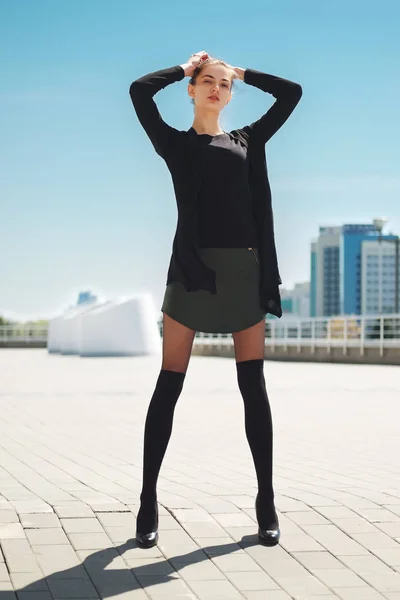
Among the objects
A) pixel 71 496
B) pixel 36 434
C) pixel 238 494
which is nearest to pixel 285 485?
pixel 238 494

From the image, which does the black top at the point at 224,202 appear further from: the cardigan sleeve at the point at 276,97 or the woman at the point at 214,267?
the cardigan sleeve at the point at 276,97

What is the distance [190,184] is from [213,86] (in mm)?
417

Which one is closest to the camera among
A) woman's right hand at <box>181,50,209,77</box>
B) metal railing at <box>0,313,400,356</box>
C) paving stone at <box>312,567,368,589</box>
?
paving stone at <box>312,567,368,589</box>

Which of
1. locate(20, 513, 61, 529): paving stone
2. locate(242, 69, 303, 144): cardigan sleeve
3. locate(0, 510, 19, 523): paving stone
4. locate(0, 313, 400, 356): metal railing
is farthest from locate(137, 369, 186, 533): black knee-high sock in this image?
locate(0, 313, 400, 356): metal railing

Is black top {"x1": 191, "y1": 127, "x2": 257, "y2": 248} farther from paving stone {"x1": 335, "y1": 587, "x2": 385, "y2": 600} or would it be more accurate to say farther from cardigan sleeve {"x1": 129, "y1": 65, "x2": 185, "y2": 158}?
paving stone {"x1": 335, "y1": 587, "x2": 385, "y2": 600}

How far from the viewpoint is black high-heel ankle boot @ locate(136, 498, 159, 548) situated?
12.8 feet

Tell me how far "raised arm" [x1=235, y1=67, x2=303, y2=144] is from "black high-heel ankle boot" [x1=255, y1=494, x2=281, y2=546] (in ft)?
4.76

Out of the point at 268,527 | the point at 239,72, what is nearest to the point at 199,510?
the point at 268,527

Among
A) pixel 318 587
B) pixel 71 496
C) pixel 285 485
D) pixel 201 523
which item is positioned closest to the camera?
pixel 318 587

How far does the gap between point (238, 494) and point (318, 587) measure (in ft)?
5.75

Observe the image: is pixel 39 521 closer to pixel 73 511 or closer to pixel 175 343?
pixel 73 511

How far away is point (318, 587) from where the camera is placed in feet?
11.3

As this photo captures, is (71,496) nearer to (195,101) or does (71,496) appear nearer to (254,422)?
(254,422)

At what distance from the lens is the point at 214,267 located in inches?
155
